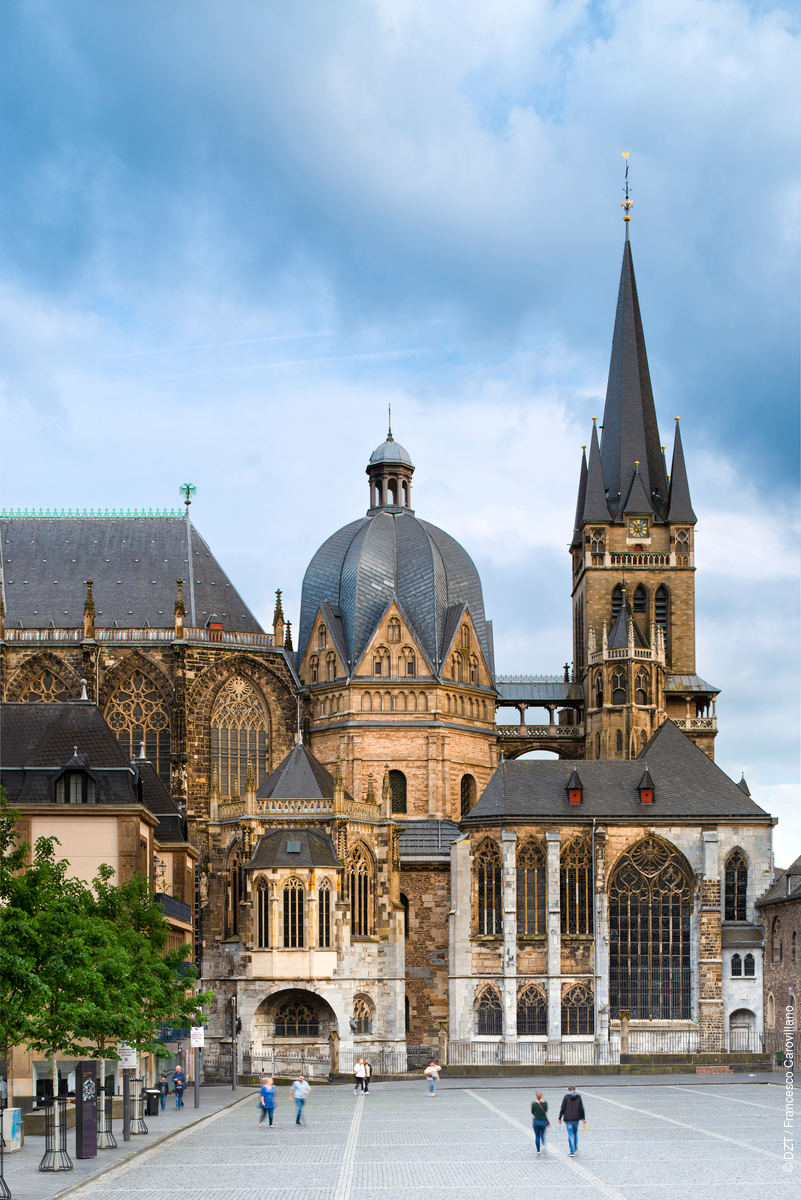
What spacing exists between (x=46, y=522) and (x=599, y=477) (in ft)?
108

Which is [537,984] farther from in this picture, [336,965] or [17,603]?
[17,603]

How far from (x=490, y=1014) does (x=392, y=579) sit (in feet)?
81.7

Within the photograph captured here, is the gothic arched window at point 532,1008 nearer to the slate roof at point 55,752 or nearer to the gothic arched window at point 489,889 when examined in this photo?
the gothic arched window at point 489,889

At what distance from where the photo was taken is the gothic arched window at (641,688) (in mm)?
95250

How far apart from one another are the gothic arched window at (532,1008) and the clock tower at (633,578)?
709 inches

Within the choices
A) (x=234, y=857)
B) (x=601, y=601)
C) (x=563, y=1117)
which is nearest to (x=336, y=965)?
(x=234, y=857)

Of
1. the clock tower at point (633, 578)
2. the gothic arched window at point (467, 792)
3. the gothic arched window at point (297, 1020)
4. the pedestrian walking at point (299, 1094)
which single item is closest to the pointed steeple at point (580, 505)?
the clock tower at point (633, 578)

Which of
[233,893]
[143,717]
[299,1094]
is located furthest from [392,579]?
[299,1094]

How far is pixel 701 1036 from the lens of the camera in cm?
7975

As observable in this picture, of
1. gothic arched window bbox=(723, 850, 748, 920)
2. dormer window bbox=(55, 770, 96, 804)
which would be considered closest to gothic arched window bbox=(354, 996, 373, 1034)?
gothic arched window bbox=(723, 850, 748, 920)

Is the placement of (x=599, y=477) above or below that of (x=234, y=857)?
above

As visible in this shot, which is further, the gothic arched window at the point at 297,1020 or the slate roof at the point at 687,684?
the slate roof at the point at 687,684

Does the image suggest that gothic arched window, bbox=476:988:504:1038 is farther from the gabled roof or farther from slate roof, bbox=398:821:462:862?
the gabled roof

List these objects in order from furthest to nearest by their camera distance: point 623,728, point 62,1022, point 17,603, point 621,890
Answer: point 623,728 < point 17,603 < point 621,890 < point 62,1022
